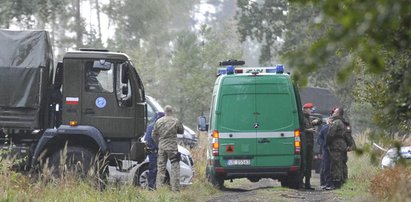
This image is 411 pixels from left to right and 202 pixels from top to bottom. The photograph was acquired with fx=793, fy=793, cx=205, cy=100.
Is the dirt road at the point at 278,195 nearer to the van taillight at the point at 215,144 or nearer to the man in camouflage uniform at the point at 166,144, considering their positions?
the van taillight at the point at 215,144

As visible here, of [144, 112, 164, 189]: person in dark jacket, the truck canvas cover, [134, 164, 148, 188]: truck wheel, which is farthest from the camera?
[134, 164, 148, 188]: truck wheel

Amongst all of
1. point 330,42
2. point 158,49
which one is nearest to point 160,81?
point 158,49

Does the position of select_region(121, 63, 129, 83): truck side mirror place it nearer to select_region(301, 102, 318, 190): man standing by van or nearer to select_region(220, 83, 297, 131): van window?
select_region(220, 83, 297, 131): van window

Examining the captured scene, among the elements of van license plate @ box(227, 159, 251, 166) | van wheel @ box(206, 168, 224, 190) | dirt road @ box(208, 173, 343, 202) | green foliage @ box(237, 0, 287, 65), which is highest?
green foliage @ box(237, 0, 287, 65)

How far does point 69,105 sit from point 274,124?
157 inches

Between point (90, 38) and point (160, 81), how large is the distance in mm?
6398

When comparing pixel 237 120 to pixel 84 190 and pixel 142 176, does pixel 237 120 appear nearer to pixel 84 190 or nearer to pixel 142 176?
pixel 142 176

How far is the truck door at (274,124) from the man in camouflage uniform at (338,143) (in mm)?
1167

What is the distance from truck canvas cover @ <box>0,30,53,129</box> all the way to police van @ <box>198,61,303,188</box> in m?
3.42

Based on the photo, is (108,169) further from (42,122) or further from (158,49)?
(158,49)

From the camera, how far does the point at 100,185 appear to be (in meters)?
13.1

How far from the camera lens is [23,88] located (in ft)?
49.6

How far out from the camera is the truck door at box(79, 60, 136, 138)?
14992 millimetres

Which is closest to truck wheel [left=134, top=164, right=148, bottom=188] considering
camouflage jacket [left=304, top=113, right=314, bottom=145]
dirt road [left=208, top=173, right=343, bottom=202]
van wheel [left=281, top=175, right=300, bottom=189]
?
dirt road [left=208, top=173, right=343, bottom=202]
